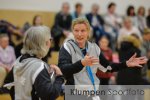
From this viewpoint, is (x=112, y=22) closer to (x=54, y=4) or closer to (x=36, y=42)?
(x=54, y=4)

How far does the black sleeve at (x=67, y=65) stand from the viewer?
285 centimetres

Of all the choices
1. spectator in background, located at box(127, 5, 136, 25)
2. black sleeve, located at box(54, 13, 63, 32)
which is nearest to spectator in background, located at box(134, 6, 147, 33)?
spectator in background, located at box(127, 5, 136, 25)

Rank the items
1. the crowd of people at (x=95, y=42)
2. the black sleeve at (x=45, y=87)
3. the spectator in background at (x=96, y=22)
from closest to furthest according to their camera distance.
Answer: the black sleeve at (x=45, y=87)
the crowd of people at (x=95, y=42)
the spectator in background at (x=96, y=22)

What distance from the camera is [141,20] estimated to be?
31.4 ft

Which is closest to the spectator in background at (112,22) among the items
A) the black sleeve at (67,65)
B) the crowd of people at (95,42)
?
the crowd of people at (95,42)

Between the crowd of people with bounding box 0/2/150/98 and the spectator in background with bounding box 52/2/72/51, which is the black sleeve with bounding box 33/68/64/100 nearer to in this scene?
the crowd of people with bounding box 0/2/150/98

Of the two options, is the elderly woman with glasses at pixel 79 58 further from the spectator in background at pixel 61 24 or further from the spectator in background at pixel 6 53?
the spectator in background at pixel 61 24

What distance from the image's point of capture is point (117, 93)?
12.7 feet

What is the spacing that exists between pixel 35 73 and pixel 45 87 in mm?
137

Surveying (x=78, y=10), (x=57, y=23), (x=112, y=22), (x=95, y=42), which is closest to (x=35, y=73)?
(x=95, y=42)

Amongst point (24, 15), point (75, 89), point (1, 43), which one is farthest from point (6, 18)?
point (75, 89)

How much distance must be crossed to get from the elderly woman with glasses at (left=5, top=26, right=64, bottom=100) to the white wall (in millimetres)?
6256

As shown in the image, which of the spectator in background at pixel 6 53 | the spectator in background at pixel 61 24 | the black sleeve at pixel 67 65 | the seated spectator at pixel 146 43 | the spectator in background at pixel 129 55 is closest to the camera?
the black sleeve at pixel 67 65

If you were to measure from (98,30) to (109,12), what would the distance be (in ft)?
2.92
